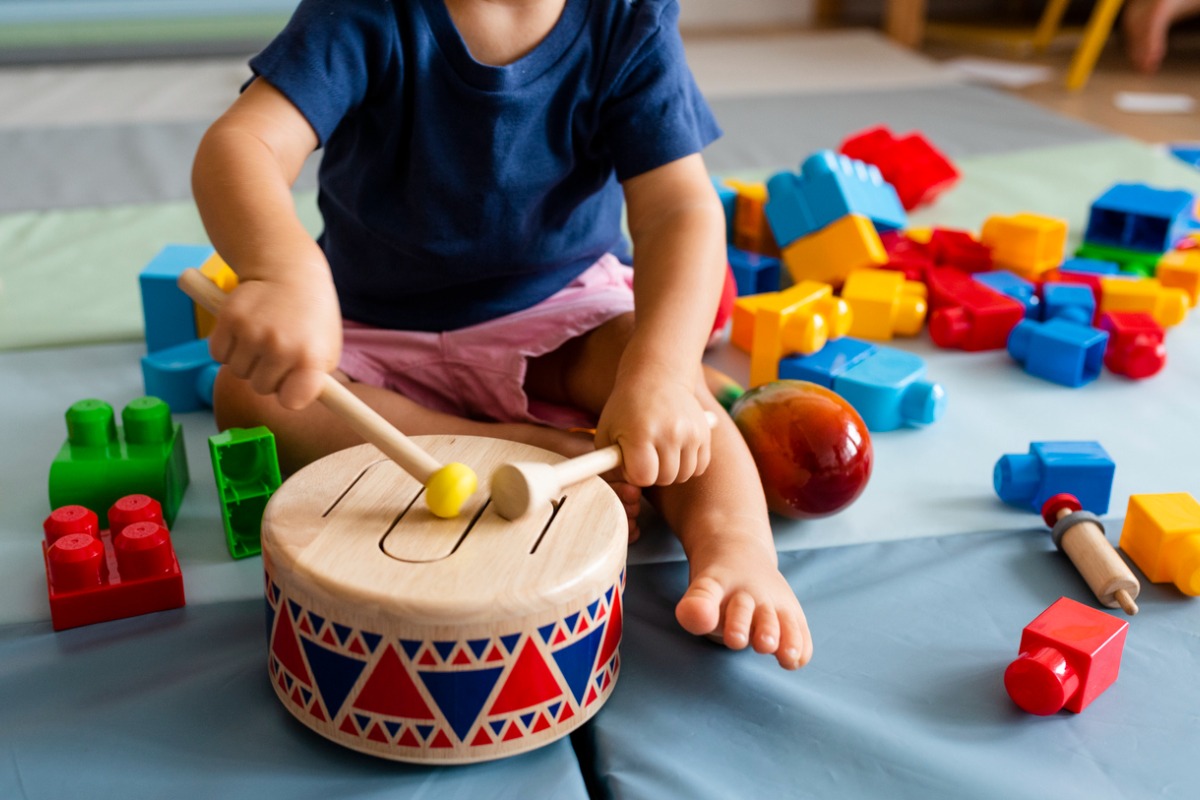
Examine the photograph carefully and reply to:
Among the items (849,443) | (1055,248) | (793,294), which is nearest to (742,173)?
(1055,248)

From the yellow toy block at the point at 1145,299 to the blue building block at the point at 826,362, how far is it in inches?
11.3

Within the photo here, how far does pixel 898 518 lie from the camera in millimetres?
833

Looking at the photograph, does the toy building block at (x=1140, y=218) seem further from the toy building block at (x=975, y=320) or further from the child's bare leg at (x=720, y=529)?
the child's bare leg at (x=720, y=529)

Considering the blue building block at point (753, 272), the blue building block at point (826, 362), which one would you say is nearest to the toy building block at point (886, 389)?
the blue building block at point (826, 362)

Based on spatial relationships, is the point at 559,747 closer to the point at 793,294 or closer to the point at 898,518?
the point at 898,518

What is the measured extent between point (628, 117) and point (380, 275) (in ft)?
0.73

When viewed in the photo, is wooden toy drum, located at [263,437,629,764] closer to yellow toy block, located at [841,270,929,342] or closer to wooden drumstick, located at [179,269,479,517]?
wooden drumstick, located at [179,269,479,517]

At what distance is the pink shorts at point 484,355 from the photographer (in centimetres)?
88

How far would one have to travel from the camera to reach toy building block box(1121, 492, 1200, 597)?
2.40ft

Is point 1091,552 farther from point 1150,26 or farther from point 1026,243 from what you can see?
point 1150,26

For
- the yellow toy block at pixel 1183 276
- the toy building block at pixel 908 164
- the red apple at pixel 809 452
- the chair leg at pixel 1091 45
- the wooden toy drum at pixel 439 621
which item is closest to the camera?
the wooden toy drum at pixel 439 621

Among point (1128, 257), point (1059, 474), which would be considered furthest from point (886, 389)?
point (1128, 257)

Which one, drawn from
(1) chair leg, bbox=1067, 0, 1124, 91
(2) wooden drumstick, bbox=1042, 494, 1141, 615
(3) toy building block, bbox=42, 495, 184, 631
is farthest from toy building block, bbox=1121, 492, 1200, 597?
(1) chair leg, bbox=1067, 0, 1124, 91

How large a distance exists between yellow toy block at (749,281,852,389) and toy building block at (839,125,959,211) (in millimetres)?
463
